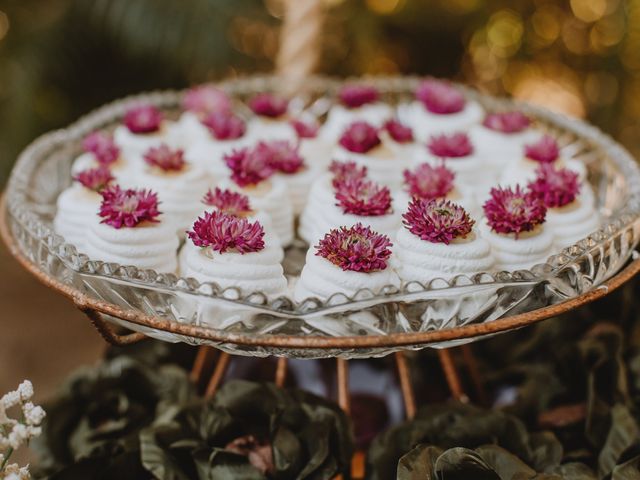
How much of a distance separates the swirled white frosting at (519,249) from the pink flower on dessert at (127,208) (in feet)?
1.24

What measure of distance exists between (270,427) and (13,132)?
1.20m

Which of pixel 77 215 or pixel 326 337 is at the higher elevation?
pixel 77 215

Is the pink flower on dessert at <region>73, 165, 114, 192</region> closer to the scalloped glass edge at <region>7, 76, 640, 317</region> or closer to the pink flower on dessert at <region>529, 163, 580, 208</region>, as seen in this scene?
the scalloped glass edge at <region>7, 76, 640, 317</region>

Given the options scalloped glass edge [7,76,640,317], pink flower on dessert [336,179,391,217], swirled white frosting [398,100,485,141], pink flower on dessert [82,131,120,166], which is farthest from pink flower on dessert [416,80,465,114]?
pink flower on dessert [82,131,120,166]

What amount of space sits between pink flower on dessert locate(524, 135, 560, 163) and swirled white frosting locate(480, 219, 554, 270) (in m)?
0.23

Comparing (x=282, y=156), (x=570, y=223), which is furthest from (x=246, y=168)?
(x=570, y=223)

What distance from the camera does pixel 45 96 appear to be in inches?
76.0

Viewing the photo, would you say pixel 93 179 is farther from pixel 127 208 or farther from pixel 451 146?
pixel 451 146

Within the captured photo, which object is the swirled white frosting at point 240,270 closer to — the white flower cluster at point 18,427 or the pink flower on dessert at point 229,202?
the pink flower on dessert at point 229,202

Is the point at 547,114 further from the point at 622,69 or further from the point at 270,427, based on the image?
the point at 270,427

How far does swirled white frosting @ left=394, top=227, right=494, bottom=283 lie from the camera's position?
774 mm

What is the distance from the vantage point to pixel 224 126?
1.09 meters

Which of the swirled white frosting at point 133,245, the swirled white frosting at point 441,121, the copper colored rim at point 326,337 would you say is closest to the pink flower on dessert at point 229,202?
the swirled white frosting at point 133,245

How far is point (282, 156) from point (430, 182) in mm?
217
